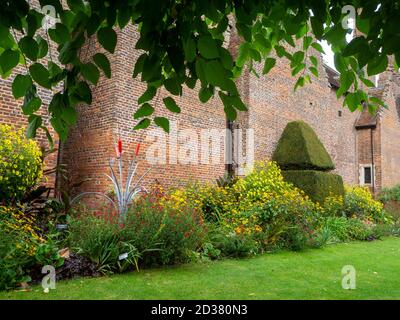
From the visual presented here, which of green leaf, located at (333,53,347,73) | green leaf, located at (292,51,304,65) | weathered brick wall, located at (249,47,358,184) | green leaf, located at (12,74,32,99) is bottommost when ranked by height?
green leaf, located at (12,74,32,99)

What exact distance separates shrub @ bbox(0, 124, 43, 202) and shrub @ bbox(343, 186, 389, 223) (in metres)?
11.5

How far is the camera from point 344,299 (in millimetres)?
5234

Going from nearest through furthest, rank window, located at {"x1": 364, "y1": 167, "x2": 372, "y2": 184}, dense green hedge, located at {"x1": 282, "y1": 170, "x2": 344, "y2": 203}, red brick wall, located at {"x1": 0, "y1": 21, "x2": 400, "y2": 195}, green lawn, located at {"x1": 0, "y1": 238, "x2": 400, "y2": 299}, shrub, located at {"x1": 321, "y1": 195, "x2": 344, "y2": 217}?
green lawn, located at {"x1": 0, "y1": 238, "x2": 400, "y2": 299} → red brick wall, located at {"x1": 0, "y1": 21, "x2": 400, "y2": 195} → shrub, located at {"x1": 321, "y1": 195, "x2": 344, "y2": 217} → dense green hedge, located at {"x1": 282, "y1": 170, "x2": 344, "y2": 203} → window, located at {"x1": 364, "y1": 167, "x2": 372, "y2": 184}

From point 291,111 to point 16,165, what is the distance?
12.8 meters

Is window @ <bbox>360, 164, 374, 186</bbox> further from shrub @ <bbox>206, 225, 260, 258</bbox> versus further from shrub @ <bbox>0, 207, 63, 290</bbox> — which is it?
shrub @ <bbox>0, 207, 63, 290</bbox>

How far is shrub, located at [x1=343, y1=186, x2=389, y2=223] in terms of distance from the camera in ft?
50.3

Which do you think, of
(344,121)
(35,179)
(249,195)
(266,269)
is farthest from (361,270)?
(344,121)

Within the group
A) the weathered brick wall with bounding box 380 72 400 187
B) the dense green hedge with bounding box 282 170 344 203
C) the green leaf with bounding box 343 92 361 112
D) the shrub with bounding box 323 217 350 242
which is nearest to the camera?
the green leaf with bounding box 343 92 361 112

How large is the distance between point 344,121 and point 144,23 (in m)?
23.9

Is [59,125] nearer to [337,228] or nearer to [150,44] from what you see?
[150,44]

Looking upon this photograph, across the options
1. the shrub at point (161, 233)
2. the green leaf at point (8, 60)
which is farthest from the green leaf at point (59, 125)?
the shrub at point (161, 233)

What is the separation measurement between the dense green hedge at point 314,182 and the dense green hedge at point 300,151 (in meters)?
0.52

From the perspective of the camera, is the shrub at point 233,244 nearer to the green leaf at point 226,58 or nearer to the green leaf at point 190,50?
the green leaf at point 226,58

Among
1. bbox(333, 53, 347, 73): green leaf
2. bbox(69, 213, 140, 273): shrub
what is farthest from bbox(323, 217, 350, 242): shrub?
bbox(333, 53, 347, 73): green leaf
